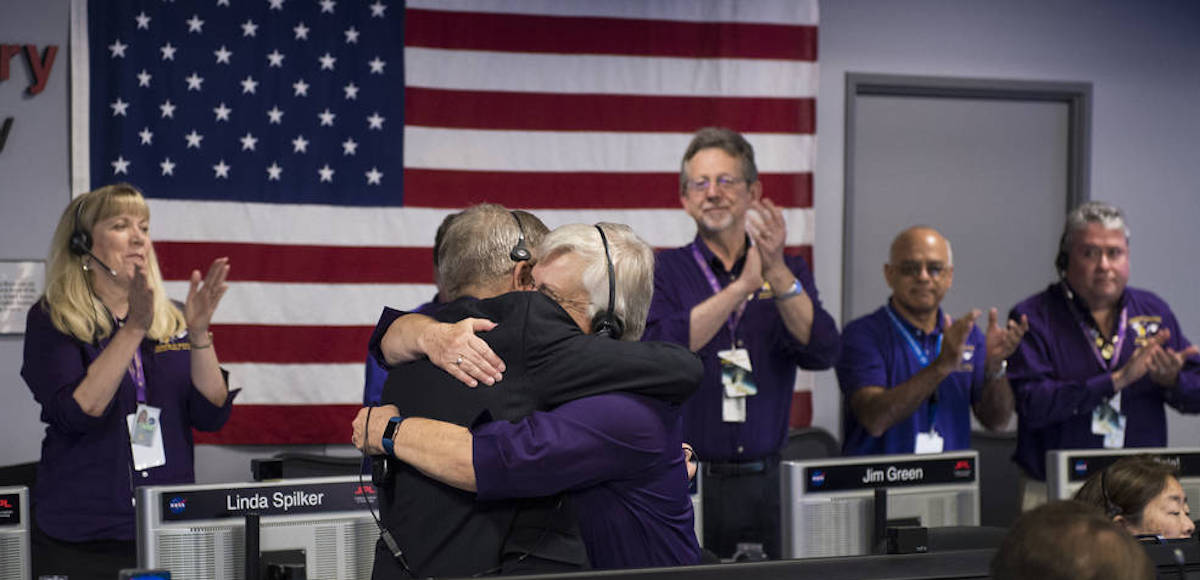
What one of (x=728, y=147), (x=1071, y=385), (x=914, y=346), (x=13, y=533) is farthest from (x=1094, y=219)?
(x=13, y=533)

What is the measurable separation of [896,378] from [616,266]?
2.01 m

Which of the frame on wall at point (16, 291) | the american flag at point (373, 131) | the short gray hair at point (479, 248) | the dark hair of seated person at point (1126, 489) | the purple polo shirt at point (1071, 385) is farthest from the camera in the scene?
the american flag at point (373, 131)

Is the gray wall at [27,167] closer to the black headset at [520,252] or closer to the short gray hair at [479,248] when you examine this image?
the short gray hair at [479,248]

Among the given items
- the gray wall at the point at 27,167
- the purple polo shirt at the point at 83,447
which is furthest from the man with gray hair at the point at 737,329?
the gray wall at the point at 27,167

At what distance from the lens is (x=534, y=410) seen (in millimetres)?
1965

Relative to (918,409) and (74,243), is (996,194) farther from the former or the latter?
(74,243)

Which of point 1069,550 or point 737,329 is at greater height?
point 737,329

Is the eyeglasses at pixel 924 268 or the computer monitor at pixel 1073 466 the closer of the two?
the computer monitor at pixel 1073 466

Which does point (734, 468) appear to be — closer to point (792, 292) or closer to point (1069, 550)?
point (792, 292)

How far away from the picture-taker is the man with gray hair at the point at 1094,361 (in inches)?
149

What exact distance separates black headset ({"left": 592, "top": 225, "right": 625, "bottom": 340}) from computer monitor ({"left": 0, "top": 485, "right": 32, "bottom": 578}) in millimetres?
1071

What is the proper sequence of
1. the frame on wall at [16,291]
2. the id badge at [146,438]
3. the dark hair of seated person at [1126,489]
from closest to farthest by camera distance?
the dark hair of seated person at [1126,489] → the id badge at [146,438] → the frame on wall at [16,291]

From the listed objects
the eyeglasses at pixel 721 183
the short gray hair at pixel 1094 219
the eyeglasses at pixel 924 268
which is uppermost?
the eyeglasses at pixel 721 183

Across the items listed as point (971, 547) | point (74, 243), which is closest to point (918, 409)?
point (971, 547)
